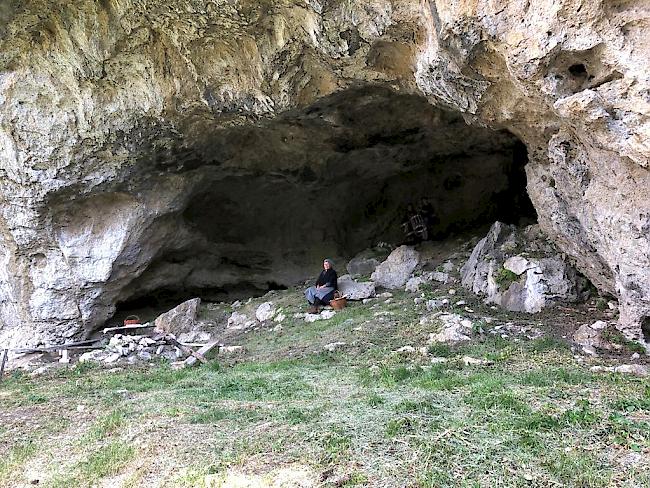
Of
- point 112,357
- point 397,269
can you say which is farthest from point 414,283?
point 112,357

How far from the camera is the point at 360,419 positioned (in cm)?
484

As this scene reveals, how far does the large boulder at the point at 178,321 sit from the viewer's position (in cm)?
1160

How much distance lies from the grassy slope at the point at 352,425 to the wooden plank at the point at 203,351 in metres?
0.77

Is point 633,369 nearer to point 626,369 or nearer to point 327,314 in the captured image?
point 626,369

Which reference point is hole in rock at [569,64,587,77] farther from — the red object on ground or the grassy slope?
the red object on ground

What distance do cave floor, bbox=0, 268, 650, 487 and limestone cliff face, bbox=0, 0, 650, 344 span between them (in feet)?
7.86

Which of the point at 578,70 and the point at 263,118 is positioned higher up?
the point at 263,118

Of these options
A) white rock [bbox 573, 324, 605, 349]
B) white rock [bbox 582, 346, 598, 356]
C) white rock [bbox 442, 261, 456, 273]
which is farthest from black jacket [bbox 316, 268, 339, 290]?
white rock [bbox 582, 346, 598, 356]

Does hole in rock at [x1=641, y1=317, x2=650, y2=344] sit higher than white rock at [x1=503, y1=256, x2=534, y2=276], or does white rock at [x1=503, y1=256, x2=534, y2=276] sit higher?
white rock at [x1=503, y1=256, x2=534, y2=276]

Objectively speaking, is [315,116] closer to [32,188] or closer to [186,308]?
[186,308]

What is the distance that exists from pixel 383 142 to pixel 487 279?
184 inches

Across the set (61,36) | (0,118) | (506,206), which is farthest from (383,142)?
(0,118)

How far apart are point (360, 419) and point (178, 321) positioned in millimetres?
7795

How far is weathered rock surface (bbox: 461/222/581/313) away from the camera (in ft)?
28.4
